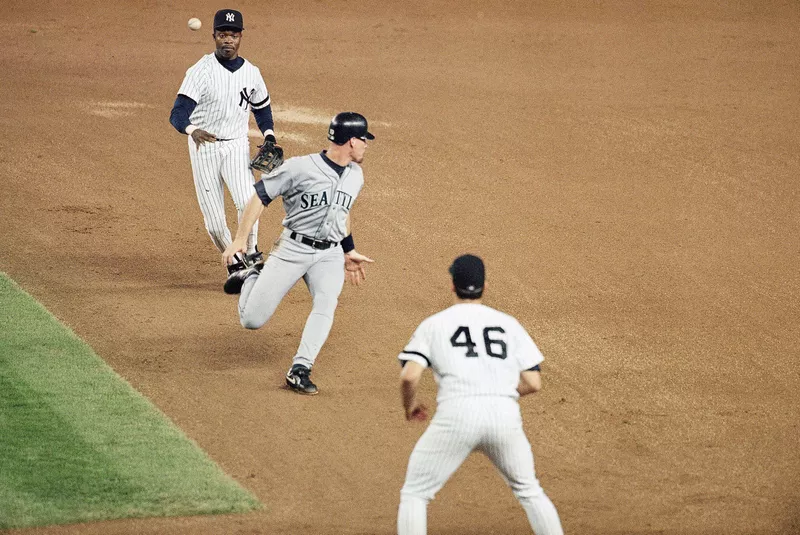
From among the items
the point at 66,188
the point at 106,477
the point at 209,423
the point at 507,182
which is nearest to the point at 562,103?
the point at 507,182

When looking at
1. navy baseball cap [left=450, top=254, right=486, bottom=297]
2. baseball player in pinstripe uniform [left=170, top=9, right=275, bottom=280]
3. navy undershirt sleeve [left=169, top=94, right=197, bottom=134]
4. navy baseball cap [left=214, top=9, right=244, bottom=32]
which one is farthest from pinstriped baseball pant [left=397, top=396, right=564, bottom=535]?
navy baseball cap [left=214, top=9, right=244, bottom=32]

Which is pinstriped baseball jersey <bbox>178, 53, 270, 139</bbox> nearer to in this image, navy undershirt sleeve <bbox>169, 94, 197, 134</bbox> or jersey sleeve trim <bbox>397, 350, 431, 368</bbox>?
navy undershirt sleeve <bbox>169, 94, 197, 134</bbox>

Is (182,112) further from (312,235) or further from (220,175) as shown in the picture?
→ (312,235)

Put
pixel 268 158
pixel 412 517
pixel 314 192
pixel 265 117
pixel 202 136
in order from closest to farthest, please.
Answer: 1. pixel 412 517
2. pixel 314 192
3. pixel 202 136
4. pixel 268 158
5. pixel 265 117

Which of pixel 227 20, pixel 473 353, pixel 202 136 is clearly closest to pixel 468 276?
pixel 473 353

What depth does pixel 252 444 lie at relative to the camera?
279 inches

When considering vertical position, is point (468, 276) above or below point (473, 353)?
above

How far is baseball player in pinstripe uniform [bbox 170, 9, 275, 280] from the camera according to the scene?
9320 mm

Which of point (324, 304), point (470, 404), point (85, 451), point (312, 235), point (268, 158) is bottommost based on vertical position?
point (85, 451)

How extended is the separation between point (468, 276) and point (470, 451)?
825 millimetres

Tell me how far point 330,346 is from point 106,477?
2560mm

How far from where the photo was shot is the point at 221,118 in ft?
31.0

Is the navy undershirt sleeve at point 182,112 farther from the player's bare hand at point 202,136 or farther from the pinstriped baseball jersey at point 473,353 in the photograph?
the pinstriped baseball jersey at point 473,353

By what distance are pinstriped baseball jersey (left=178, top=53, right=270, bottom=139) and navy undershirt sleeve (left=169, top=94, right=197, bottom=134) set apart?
45mm
